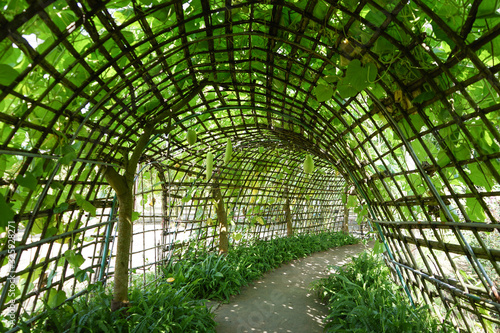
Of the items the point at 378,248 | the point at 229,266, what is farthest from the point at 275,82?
the point at 229,266

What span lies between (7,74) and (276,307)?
2901 millimetres

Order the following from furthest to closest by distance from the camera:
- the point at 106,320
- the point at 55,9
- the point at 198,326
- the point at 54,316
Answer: the point at 198,326
the point at 106,320
the point at 54,316
the point at 55,9

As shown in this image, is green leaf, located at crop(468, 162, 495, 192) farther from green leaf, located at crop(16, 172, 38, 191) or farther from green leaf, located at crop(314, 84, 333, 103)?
green leaf, located at crop(16, 172, 38, 191)

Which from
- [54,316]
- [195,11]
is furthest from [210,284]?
[195,11]

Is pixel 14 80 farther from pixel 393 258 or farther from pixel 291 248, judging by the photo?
pixel 291 248

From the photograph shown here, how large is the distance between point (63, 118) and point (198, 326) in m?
1.79

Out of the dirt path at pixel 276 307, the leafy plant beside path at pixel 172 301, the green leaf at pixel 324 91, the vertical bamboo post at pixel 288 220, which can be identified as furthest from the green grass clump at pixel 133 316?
the vertical bamboo post at pixel 288 220

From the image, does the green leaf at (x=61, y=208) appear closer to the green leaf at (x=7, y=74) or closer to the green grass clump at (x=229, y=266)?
the green leaf at (x=7, y=74)

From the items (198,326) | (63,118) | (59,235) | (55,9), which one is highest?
(55,9)

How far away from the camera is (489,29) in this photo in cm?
62

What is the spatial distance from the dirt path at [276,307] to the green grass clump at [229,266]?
0.14 metres

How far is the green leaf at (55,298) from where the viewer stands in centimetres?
134

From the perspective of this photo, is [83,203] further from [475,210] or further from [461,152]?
[475,210]

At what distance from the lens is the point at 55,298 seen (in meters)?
1.34
